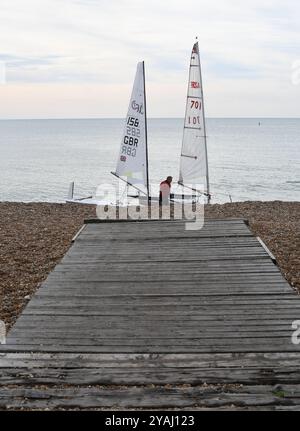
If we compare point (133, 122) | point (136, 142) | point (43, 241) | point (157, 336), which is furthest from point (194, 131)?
point (157, 336)

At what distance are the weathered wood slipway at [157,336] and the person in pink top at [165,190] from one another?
32.9 feet

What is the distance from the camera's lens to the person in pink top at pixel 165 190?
19172 millimetres

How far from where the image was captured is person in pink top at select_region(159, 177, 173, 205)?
1917 cm

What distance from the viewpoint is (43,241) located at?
11.4 metres

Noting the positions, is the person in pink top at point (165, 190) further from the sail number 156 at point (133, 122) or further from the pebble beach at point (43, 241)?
the sail number 156 at point (133, 122)

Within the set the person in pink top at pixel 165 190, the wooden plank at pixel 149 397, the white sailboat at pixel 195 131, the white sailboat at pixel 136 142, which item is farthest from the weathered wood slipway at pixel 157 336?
the white sailboat at pixel 195 131

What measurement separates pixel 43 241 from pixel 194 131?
12.4 metres

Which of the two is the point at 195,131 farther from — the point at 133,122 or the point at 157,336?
the point at 157,336

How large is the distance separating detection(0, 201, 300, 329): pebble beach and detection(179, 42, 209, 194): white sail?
3484mm

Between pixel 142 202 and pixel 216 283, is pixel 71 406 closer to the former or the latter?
pixel 216 283

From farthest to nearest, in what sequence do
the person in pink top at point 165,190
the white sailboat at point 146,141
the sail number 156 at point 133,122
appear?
the sail number 156 at point 133,122 < the white sailboat at point 146,141 < the person in pink top at point 165,190

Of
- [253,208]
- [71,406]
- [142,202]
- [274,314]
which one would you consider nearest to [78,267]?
[274,314]

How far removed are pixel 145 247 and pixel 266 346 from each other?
4.80m

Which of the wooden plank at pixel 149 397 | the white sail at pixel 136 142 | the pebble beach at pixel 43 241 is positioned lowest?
the pebble beach at pixel 43 241
